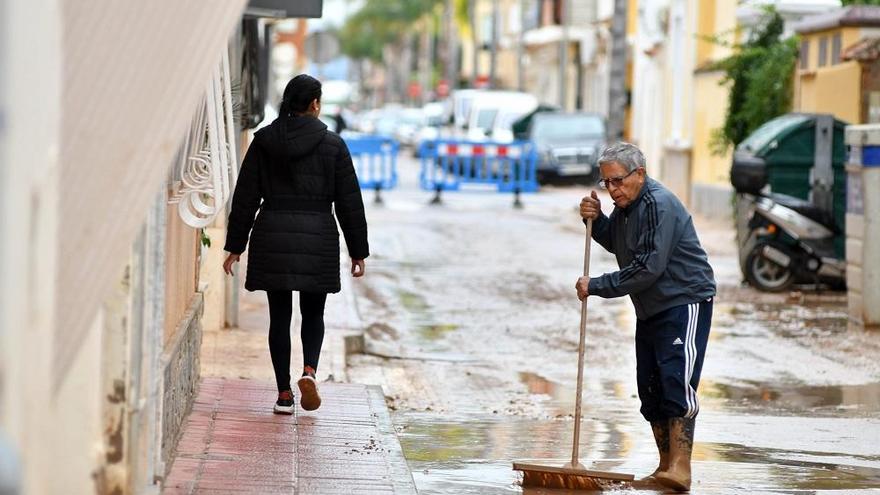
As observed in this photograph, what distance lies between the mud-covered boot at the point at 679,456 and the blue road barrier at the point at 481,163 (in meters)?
24.2

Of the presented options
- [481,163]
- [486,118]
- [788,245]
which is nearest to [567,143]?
[481,163]

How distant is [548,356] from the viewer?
12797mm

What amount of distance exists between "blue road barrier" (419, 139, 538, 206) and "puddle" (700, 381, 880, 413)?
809 inches

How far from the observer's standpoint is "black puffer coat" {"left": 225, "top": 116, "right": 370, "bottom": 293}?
8.41m

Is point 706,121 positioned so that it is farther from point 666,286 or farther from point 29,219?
point 29,219

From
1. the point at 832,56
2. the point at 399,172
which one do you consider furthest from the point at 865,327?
the point at 399,172

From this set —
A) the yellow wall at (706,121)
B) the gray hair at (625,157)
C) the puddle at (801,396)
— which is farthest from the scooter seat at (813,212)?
the yellow wall at (706,121)

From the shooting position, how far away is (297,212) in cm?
848

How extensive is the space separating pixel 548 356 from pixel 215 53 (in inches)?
323

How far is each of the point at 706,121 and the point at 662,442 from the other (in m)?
24.2

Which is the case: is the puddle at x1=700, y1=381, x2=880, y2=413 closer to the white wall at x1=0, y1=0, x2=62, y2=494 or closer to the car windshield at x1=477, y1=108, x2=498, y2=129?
the white wall at x1=0, y1=0, x2=62, y2=494

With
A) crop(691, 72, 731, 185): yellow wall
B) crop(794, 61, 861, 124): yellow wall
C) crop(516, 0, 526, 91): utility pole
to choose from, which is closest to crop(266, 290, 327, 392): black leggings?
crop(794, 61, 861, 124): yellow wall

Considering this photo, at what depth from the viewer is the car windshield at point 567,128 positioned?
38625 millimetres

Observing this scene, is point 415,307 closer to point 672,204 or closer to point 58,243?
point 672,204
